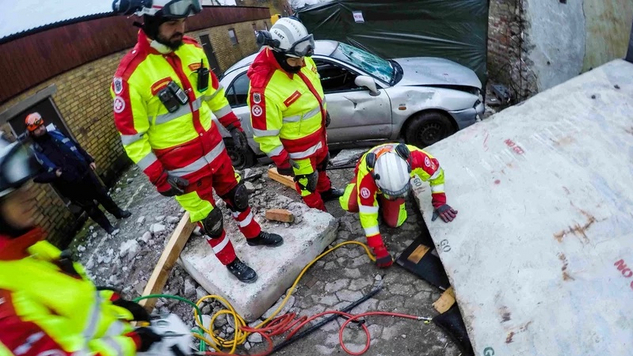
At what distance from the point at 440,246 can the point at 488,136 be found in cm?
Answer: 135

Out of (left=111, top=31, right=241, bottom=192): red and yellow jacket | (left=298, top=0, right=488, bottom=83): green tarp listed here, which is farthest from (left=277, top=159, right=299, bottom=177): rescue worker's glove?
(left=298, top=0, right=488, bottom=83): green tarp

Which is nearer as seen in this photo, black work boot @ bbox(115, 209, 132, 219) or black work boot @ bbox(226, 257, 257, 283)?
black work boot @ bbox(226, 257, 257, 283)

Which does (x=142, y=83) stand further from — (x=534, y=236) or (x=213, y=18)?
(x=213, y=18)

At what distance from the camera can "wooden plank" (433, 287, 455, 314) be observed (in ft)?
9.62

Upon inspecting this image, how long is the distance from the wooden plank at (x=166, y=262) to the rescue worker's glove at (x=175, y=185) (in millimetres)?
1112

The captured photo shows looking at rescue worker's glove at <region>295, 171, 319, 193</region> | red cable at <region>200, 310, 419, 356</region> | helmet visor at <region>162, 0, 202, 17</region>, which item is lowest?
red cable at <region>200, 310, 419, 356</region>

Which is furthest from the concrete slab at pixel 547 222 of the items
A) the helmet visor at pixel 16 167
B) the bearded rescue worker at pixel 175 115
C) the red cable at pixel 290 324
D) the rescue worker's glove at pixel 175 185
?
the helmet visor at pixel 16 167

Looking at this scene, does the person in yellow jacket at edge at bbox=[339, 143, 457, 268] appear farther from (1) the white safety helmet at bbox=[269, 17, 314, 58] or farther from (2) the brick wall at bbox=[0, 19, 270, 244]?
(2) the brick wall at bbox=[0, 19, 270, 244]

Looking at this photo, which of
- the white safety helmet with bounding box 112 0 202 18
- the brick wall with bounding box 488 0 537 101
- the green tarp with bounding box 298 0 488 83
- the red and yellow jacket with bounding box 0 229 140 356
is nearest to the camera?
the red and yellow jacket with bounding box 0 229 140 356

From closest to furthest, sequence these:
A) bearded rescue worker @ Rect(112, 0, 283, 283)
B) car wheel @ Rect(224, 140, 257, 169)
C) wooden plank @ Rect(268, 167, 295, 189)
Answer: bearded rescue worker @ Rect(112, 0, 283, 283)
wooden plank @ Rect(268, 167, 295, 189)
car wheel @ Rect(224, 140, 257, 169)

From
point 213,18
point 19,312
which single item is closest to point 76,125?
point 19,312

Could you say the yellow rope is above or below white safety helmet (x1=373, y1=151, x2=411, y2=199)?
below

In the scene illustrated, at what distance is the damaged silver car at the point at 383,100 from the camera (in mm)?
4910

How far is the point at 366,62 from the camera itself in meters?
5.33
